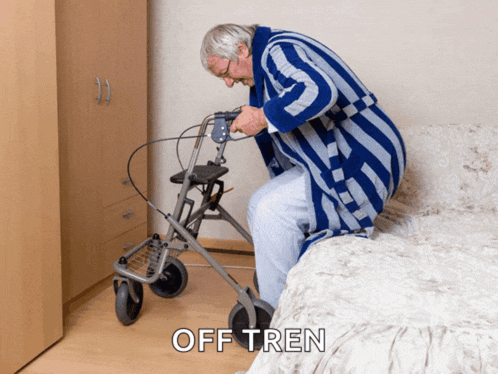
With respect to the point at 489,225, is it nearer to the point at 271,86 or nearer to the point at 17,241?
the point at 271,86

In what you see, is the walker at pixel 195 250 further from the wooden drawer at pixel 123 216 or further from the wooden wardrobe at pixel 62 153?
the wooden drawer at pixel 123 216

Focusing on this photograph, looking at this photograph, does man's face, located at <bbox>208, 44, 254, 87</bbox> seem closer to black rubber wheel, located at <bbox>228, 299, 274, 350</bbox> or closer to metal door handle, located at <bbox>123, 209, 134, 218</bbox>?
black rubber wheel, located at <bbox>228, 299, 274, 350</bbox>

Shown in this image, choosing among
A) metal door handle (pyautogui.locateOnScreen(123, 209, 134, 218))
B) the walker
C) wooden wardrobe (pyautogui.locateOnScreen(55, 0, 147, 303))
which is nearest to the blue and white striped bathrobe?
the walker

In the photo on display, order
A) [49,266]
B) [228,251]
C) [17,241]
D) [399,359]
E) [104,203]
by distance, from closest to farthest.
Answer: [399,359] → [17,241] → [49,266] → [104,203] → [228,251]

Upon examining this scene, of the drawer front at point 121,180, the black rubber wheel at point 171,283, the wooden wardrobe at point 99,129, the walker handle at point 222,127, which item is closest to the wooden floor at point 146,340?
the black rubber wheel at point 171,283

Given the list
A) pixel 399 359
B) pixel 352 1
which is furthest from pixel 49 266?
A: pixel 352 1

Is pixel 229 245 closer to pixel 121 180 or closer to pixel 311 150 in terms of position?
pixel 121 180

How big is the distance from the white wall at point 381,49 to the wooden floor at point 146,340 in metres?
0.82

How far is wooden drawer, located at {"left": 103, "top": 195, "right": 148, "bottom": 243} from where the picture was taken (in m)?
2.32

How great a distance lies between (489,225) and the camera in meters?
1.73

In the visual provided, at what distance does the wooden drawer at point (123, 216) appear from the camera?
2318mm

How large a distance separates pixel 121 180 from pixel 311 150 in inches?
47.3

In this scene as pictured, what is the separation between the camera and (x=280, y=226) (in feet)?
5.23

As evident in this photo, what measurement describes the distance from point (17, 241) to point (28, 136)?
332 mm
